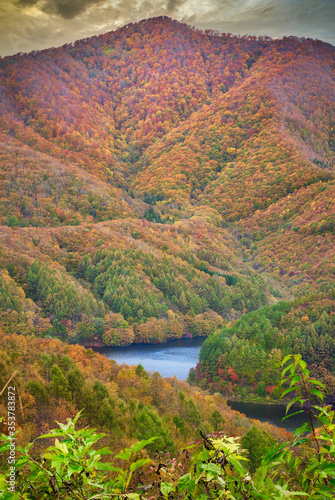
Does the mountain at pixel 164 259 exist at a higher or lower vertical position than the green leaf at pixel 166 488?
lower

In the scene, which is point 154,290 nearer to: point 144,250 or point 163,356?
point 144,250

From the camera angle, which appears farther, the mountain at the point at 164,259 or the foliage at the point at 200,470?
the mountain at the point at 164,259

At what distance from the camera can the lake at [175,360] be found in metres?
52.7

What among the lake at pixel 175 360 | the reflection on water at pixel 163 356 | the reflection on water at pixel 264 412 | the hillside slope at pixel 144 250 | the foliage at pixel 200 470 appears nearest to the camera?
the foliage at pixel 200 470

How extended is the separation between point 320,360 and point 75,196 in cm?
11248

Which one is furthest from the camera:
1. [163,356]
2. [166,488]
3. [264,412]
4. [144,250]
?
[144,250]

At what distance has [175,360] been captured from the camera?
7400 cm

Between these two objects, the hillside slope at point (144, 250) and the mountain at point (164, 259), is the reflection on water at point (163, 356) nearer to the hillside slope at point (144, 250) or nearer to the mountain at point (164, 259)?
the mountain at point (164, 259)

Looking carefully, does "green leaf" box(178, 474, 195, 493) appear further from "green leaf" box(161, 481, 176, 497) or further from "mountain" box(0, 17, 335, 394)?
"mountain" box(0, 17, 335, 394)

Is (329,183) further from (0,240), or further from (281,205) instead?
(0,240)

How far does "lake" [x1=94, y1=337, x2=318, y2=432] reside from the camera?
52719mm

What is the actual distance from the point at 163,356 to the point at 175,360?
3703mm

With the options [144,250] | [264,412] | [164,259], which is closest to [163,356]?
[264,412]

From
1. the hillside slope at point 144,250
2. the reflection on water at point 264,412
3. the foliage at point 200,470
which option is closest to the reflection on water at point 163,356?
the hillside slope at point 144,250
